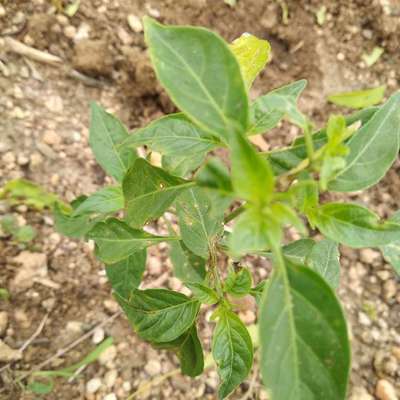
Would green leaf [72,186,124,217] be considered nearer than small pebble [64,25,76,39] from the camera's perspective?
Yes

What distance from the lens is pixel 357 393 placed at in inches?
85.6

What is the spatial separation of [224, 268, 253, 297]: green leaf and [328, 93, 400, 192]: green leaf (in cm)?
31

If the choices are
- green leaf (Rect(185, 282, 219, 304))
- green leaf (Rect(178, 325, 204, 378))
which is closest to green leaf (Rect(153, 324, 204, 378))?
green leaf (Rect(178, 325, 204, 378))

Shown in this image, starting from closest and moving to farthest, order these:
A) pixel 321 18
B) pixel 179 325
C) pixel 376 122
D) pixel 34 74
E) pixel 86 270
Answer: pixel 376 122 → pixel 179 325 → pixel 86 270 → pixel 34 74 → pixel 321 18

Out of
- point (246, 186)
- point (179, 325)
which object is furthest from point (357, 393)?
point (246, 186)

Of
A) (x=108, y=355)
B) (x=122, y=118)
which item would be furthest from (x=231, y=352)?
(x=122, y=118)

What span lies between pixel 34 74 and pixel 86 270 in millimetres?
1013

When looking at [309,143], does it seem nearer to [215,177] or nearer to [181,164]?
[215,177]

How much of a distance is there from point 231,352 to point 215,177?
1.86ft

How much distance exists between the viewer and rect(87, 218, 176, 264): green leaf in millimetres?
1433

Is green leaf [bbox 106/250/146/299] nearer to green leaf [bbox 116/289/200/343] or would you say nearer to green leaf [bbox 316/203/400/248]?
green leaf [bbox 116/289/200/343]

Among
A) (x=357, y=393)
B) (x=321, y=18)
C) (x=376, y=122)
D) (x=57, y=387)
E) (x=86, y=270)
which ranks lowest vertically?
(x=357, y=393)

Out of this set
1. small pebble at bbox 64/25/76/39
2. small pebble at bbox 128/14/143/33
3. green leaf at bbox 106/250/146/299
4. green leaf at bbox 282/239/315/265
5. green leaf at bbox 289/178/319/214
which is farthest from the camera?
small pebble at bbox 128/14/143/33

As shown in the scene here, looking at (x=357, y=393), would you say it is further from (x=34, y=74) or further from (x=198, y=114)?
(x=34, y=74)
